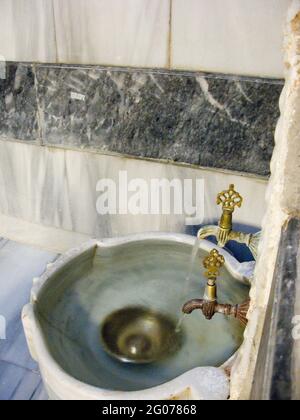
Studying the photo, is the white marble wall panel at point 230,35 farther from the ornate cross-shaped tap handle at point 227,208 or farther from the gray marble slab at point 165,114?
the ornate cross-shaped tap handle at point 227,208

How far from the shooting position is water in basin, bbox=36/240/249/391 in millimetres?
2449

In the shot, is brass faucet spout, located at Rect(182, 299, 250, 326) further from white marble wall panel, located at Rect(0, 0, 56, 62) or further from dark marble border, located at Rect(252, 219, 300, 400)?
white marble wall panel, located at Rect(0, 0, 56, 62)

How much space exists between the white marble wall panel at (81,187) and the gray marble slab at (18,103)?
6.1 inches

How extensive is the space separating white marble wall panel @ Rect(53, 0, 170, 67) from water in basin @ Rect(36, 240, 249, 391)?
1479mm

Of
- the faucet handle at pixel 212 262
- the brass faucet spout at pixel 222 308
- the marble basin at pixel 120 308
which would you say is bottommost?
the marble basin at pixel 120 308

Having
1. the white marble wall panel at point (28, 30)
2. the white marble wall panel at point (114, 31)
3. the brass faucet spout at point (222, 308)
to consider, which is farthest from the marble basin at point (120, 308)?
the white marble wall panel at point (28, 30)

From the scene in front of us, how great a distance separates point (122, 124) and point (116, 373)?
196 centimetres

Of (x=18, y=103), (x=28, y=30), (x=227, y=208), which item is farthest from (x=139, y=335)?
(x=28, y=30)

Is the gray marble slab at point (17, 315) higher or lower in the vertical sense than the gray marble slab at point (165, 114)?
lower

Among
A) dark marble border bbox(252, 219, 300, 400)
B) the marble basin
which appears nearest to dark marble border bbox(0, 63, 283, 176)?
the marble basin

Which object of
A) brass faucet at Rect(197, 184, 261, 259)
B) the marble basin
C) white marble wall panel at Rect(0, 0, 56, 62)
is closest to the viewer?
the marble basin

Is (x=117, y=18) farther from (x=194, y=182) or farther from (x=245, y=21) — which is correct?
(x=194, y=182)

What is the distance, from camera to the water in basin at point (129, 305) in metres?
2.45
